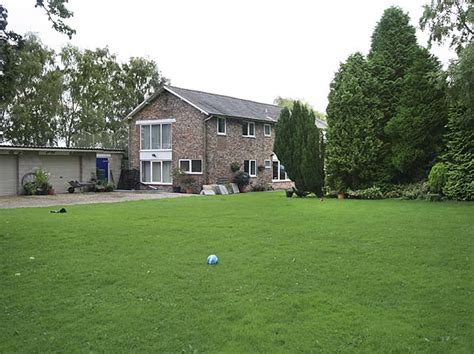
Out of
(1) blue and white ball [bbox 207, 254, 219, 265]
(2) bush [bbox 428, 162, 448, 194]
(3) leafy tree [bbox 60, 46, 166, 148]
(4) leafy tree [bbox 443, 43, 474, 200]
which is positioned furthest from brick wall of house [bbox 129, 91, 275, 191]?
(1) blue and white ball [bbox 207, 254, 219, 265]

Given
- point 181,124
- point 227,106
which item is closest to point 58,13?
point 181,124

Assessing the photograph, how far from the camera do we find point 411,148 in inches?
777

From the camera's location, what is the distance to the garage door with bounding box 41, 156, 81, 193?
1097 inches

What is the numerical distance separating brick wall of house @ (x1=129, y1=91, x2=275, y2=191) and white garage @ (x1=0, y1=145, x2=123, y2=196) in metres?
3.27

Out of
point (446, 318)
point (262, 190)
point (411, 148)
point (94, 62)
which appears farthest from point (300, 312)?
point (94, 62)

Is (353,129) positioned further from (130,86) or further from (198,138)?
(130,86)

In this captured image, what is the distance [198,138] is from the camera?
28469 mm

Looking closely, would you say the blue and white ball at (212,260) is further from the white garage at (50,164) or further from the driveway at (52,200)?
the white garage at (50,164)

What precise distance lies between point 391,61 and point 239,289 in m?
19.0

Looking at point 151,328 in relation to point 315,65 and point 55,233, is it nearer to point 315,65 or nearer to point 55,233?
point 55,233

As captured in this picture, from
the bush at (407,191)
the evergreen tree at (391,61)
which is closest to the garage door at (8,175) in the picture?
the evergreen tree at (391,61)

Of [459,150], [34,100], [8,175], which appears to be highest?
[34,100]

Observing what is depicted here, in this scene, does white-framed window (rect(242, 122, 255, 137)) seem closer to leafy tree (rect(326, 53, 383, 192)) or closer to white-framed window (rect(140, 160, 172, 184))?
white-framed window (rect(140, 160, 172, 184))

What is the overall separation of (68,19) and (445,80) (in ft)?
44.4
